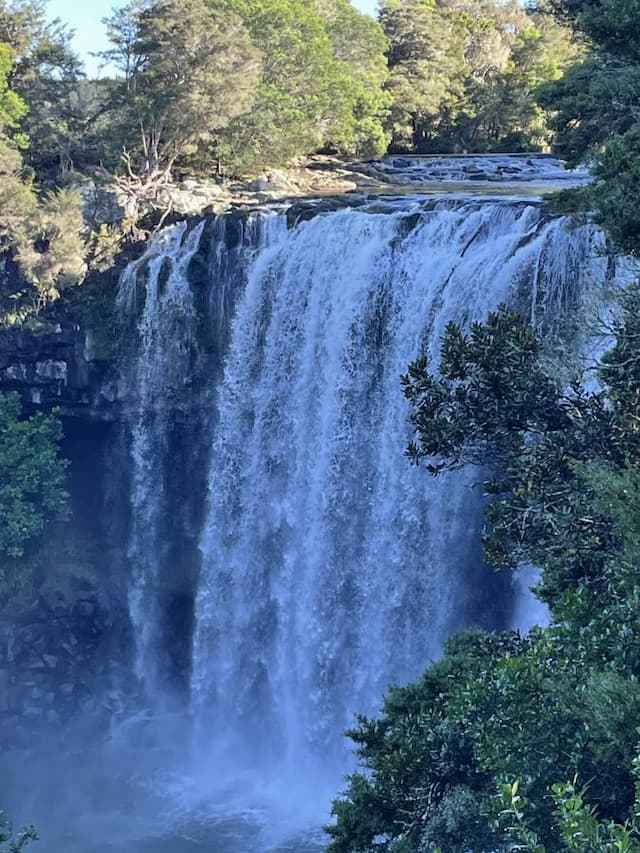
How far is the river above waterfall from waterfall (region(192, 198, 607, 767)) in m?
0.04

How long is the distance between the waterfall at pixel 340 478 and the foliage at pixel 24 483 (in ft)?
15.4

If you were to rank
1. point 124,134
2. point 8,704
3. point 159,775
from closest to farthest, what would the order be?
point 159,775 → point 8,704 → point 124,134

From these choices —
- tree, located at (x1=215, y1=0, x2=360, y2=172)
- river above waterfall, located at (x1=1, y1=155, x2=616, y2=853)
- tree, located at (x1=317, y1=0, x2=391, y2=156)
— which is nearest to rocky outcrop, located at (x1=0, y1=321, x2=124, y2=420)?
river above waterfall, located at (x1=1, y1=155, x2=616, y2=853)

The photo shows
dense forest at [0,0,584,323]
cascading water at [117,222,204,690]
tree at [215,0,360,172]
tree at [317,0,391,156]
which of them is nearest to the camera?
cascading water at [117,222,204,690]

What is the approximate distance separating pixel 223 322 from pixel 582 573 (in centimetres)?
1435

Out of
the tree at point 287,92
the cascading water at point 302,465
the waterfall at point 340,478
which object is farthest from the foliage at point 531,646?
the tree at point 287,92

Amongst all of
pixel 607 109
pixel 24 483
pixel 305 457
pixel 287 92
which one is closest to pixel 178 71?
pixel 287 92

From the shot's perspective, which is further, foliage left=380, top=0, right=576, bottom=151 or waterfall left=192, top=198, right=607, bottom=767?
foliage left=380, top=0, right=576, bottom=151

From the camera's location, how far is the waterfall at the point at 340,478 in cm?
1683

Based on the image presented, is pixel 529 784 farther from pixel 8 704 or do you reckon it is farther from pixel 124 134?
pixel 124 134

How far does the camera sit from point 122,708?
23.5 meters

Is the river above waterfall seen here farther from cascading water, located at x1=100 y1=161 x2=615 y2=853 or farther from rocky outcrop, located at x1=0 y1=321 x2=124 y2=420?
rocky outcrop, located at x1=0 y1=321 x2=124 y2=420

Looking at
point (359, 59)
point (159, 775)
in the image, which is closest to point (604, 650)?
point (159, 775)

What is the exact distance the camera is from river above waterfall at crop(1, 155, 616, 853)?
1709cm
